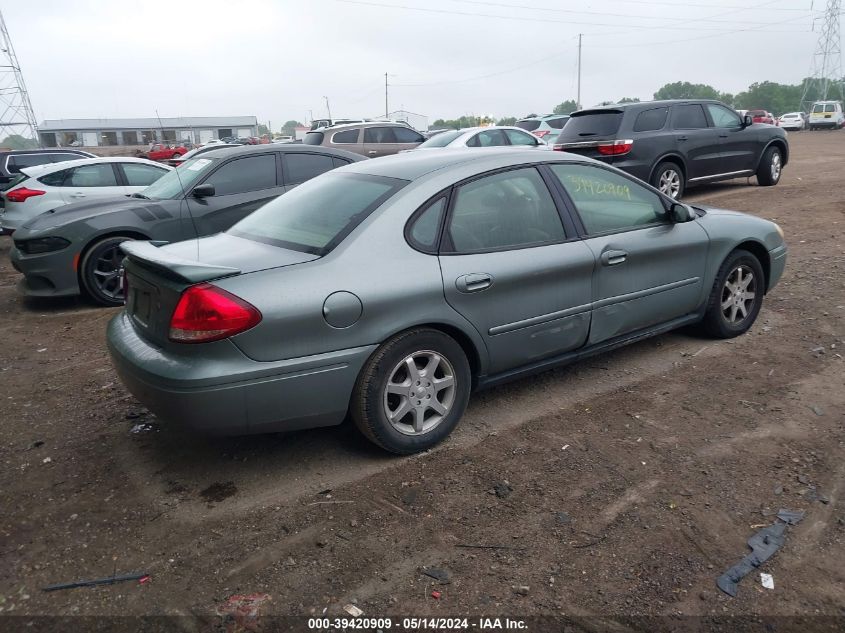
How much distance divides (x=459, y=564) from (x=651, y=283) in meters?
2.55

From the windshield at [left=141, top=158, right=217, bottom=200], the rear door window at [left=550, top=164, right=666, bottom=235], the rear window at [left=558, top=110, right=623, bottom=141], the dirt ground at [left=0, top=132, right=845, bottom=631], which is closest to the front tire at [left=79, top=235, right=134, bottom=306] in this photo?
the windshield at [left=141, top=158, right=217, bottom=200]

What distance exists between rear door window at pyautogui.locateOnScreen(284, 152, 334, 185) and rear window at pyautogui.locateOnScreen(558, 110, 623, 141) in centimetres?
471

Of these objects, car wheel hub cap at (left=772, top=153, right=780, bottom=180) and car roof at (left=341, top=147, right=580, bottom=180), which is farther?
car wheel hub cap at (left=772, top=153, right=780, bottom=180)

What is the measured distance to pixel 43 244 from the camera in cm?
680

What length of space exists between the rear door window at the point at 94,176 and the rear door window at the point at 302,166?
3.72 meters

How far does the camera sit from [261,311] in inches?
124

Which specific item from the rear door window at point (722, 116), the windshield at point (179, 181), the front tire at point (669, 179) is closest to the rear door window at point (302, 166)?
the windshield at point (179, 181)

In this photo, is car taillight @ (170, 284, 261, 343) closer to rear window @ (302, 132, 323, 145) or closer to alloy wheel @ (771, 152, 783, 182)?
alloy wheel @ (771, 152, 783, 182)

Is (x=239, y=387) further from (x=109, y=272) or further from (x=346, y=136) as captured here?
(x=346, y=136)

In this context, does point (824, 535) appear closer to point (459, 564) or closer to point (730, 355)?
point (459, 564)

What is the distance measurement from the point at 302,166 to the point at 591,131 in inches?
200

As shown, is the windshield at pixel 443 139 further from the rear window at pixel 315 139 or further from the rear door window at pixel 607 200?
the rear door window at pixel 607 200

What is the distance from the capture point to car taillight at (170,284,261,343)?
3119mm

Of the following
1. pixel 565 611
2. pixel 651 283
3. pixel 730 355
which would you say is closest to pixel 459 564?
pixel 565 611
